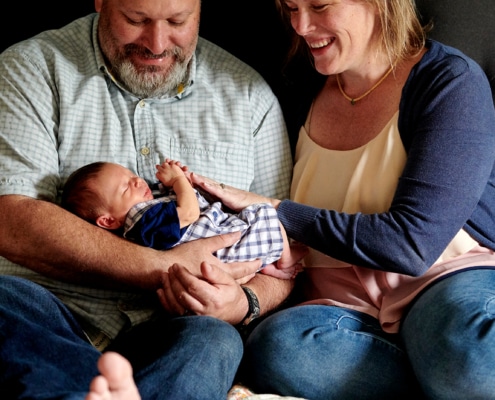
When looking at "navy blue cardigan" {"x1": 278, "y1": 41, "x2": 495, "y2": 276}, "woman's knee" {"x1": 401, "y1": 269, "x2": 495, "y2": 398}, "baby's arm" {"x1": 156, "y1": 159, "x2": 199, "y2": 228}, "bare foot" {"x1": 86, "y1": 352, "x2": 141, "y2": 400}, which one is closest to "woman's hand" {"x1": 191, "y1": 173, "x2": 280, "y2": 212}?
"baby's arm" {"x1": 156, "y1": 159, "x2": 199, "y2": 228}

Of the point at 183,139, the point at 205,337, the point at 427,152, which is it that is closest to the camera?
the point at 205,337

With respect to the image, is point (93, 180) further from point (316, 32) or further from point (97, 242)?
point (316, 32)

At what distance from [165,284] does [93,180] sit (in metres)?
0.29

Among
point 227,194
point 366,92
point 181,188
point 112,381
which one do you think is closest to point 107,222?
point 181,188

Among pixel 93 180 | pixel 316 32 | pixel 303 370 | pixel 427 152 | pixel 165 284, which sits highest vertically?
pixel 316 32

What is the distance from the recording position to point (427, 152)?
1669 mm

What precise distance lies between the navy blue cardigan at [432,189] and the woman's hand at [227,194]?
0.14 metres

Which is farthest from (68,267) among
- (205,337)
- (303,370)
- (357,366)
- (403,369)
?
(403,369)

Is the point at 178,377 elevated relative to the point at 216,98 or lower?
lower

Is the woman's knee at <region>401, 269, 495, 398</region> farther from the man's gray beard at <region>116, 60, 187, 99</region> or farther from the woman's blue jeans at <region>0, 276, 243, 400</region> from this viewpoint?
the man's gray beard at <region>116, 60, 187, 99</region>

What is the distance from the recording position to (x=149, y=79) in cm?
192

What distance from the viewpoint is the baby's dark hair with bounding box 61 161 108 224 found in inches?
66.3

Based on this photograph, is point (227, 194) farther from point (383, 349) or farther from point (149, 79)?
point (383, 349)

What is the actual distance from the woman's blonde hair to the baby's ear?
79cm
